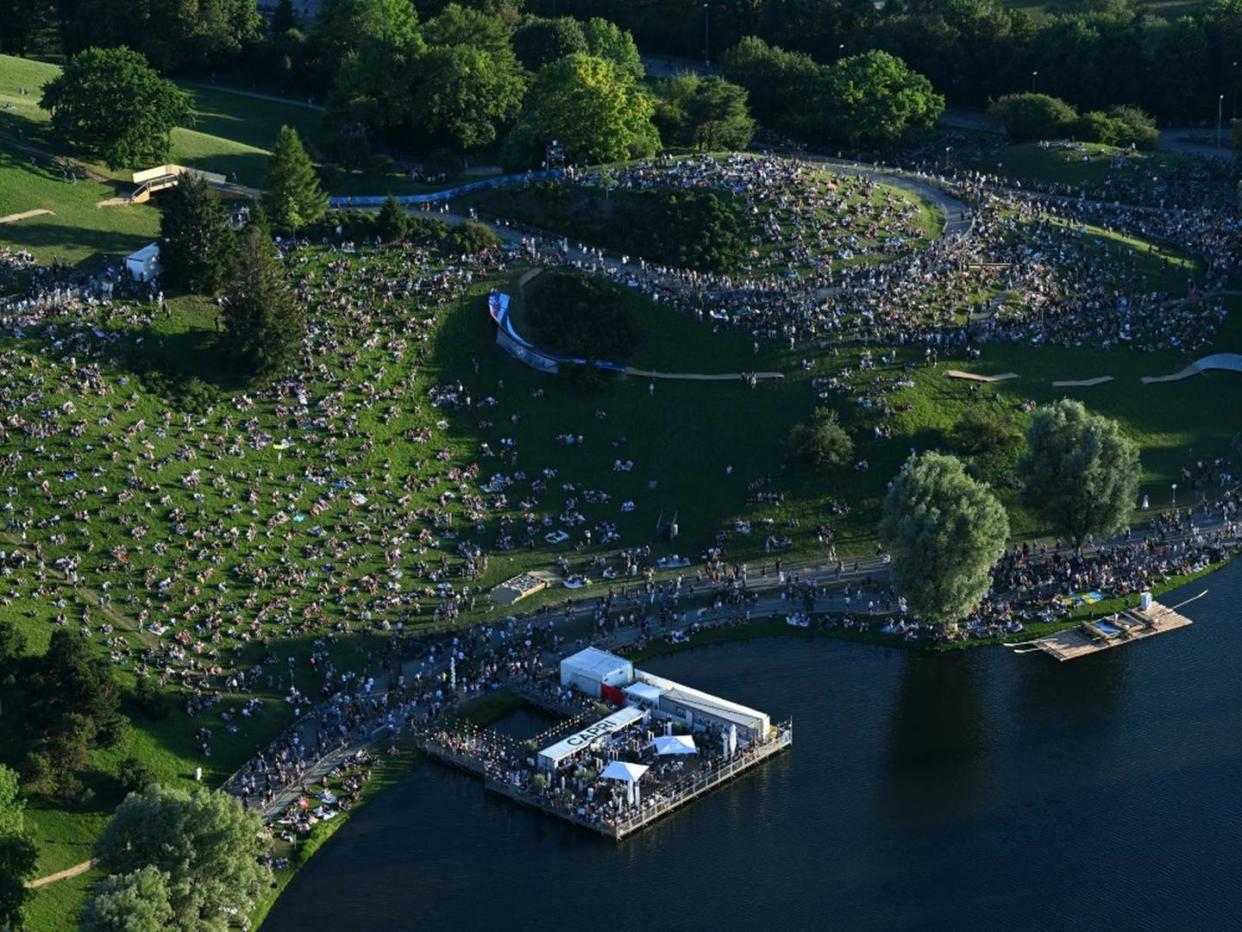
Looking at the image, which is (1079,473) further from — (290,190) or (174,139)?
(174,139)

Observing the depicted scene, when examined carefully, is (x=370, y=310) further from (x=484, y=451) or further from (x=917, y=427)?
(x=917, y=427)

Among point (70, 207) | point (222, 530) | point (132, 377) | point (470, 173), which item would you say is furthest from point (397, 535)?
point (470, 173)

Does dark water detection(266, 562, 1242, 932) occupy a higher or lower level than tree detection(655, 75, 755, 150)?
lower

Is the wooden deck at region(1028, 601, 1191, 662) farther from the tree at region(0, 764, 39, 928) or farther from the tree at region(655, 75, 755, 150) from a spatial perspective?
the tree at region(655, 75, 755, 150)

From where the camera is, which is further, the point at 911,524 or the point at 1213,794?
the point at 911,524

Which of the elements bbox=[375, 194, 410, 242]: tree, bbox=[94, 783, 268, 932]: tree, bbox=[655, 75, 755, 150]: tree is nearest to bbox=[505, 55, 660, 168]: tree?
bbox=[655, 75, 755, 150]: tree

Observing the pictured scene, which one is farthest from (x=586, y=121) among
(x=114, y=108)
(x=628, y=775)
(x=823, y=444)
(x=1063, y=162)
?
(x=628, y=775)

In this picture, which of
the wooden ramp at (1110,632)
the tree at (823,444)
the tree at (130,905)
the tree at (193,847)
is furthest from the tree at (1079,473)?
the tree at (130,905)
